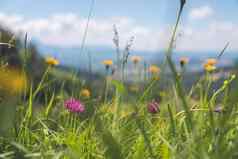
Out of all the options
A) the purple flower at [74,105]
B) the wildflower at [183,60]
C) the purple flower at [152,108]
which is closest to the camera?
the purple flower at [74,105]

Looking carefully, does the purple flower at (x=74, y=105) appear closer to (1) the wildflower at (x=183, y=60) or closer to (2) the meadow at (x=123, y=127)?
(2) the meadow at (x=123, y=127)

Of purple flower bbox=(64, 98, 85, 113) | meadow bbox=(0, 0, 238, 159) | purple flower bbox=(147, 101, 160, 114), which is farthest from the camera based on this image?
purple flower bbox=(147, 101, 160, 114)

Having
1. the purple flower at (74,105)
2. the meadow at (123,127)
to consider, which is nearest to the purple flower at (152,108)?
the meadow at (123,127)

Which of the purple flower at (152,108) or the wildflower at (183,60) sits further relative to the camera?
the wildflower at (183,60)

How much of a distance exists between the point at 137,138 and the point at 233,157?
467mm

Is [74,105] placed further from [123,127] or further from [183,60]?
[183,60]

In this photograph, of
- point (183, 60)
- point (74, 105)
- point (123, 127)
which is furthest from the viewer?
point (183, 60)

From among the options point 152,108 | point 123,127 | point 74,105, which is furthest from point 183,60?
point 123,127

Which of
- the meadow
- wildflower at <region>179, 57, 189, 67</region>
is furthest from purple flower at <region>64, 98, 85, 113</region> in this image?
wildflower at <region>179, 57, 189, 67</region>

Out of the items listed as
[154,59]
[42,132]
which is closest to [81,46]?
[42,132]

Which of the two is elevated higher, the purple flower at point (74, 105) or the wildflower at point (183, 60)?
the wildflower at point (183, 60)

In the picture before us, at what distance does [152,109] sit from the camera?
177 cm

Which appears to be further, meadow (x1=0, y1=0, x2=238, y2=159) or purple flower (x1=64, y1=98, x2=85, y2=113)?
purple flower (x1=64, y1=98, x2=85, y2=113)

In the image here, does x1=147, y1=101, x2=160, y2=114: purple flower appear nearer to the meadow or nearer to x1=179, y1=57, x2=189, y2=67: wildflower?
the meadow
